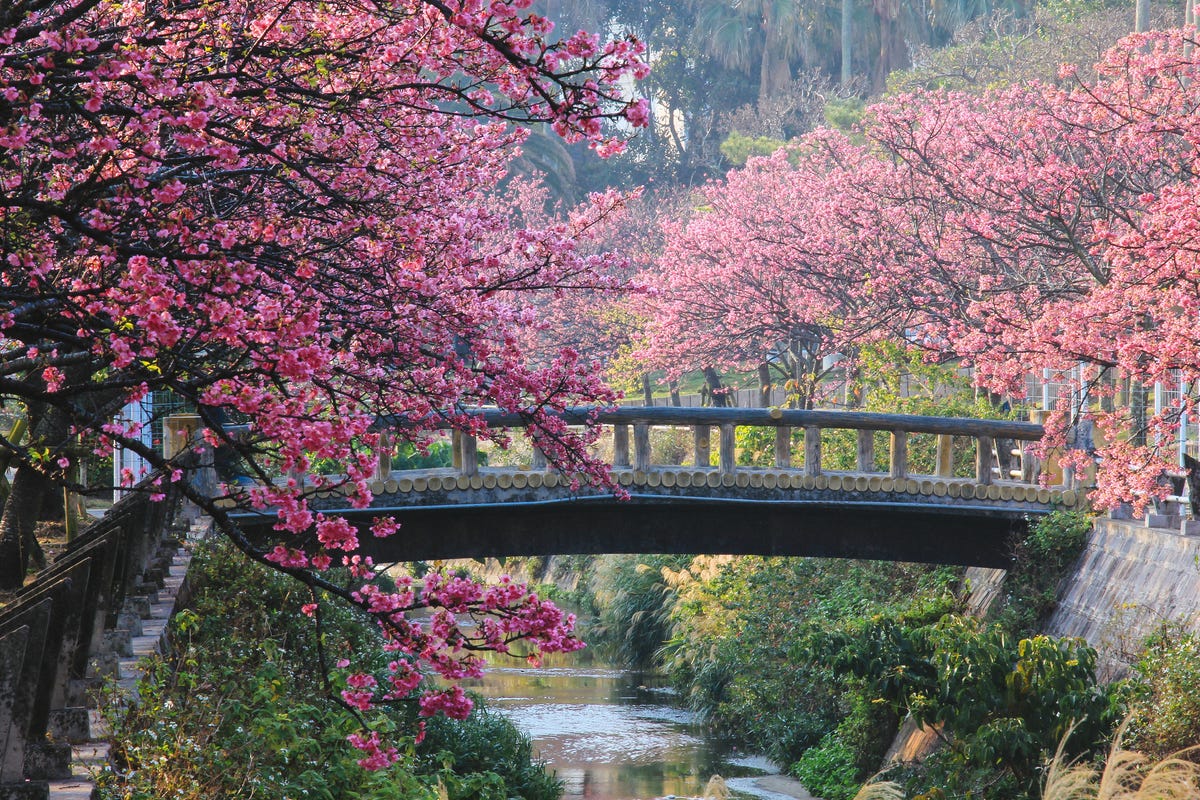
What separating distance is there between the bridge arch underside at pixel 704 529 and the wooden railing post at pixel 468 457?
396 millimetres

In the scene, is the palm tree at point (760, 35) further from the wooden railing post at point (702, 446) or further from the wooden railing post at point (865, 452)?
the wooden railing post at point (702, 446)

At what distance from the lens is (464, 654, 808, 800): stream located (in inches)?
684

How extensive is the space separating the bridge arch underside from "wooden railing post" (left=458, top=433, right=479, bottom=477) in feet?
1.30

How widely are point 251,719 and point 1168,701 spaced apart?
7.60 metres

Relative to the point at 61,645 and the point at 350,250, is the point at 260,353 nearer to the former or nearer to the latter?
the point at 61,645

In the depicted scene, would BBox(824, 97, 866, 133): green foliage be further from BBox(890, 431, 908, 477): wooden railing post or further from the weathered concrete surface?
the weathered concrete surface

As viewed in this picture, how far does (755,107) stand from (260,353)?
51913 millimetres

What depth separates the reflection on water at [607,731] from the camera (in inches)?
692

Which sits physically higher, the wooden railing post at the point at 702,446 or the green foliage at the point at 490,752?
the wooden railing post at the point at 702,446

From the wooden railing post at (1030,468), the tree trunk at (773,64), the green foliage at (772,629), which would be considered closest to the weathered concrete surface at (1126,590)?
the wooden railing post at (1030,468)

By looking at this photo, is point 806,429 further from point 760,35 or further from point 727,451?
point 760,35

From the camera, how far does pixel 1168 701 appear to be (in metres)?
11.4

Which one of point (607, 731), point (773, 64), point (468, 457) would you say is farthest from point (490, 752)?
point (773, 64)

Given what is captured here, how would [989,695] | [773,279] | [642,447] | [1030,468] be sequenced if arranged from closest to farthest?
[989,695] → [642,447] → [1030,468] → [773,279]
